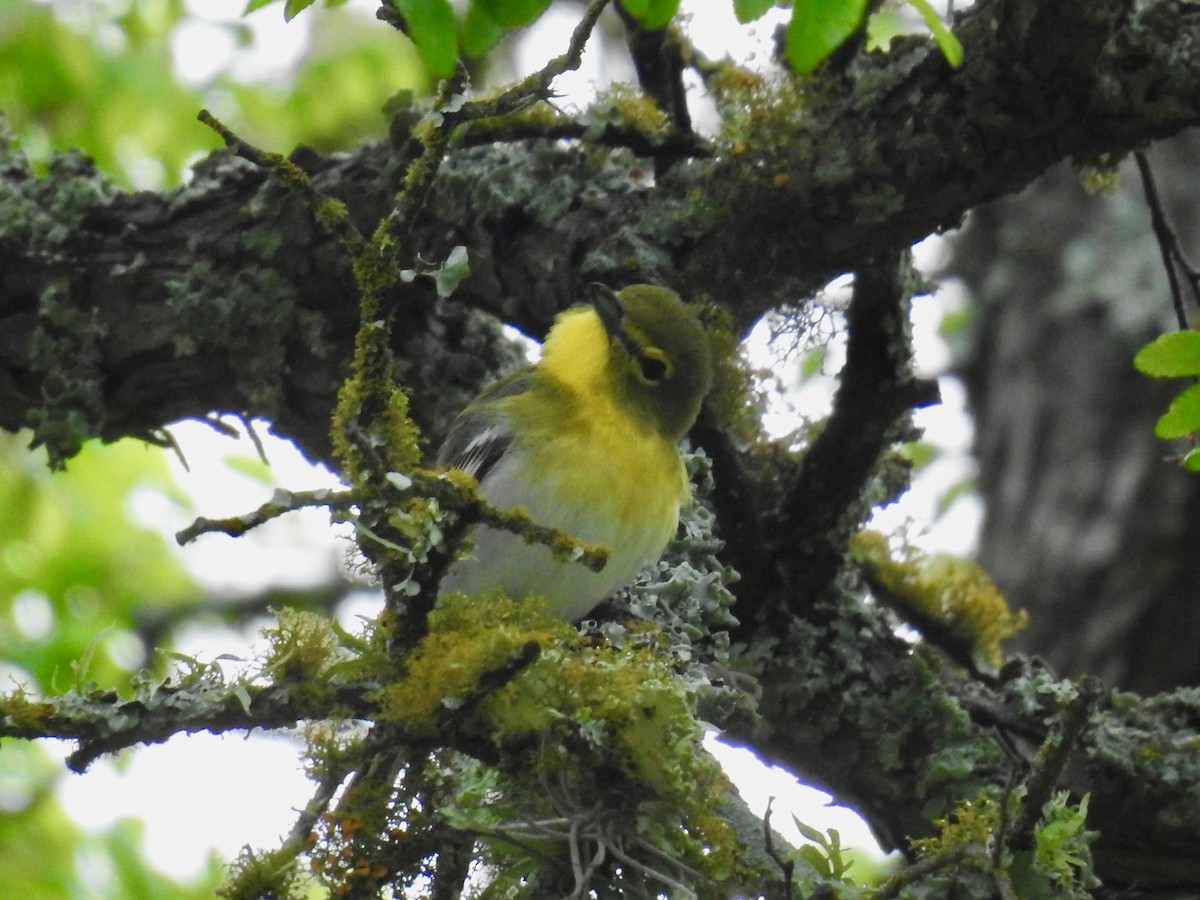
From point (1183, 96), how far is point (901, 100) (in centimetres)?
65

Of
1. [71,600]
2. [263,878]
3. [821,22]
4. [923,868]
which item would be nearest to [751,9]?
[821,22]

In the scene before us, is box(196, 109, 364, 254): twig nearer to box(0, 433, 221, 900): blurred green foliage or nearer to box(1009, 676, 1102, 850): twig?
box(1009, 676, 1102, 850): twig

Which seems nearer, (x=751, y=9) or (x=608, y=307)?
(x=751, y=9)

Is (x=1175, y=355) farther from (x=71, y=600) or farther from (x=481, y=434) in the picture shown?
(x=71, y=600)

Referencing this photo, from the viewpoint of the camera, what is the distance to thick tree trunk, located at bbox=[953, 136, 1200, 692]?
630 centimetres

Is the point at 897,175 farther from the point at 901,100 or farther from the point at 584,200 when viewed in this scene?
the point at 584,200

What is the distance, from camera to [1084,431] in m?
7.04

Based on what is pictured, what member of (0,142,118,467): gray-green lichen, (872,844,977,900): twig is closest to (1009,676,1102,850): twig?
(872,844,977,900): twig

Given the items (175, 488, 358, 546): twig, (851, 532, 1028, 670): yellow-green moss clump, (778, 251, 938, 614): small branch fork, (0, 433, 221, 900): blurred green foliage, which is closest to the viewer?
(175, 488, 358, 546): twig

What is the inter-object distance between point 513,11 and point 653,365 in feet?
4.39

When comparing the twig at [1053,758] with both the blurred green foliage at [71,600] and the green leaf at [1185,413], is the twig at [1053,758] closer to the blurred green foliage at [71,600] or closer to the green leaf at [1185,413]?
the green leaf at [1185,413]

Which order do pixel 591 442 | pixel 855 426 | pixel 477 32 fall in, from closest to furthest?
pixel 477 32, pixel 591 442, pixel 855 426

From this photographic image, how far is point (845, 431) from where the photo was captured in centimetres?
378

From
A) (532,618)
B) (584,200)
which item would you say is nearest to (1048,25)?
(584,200)
